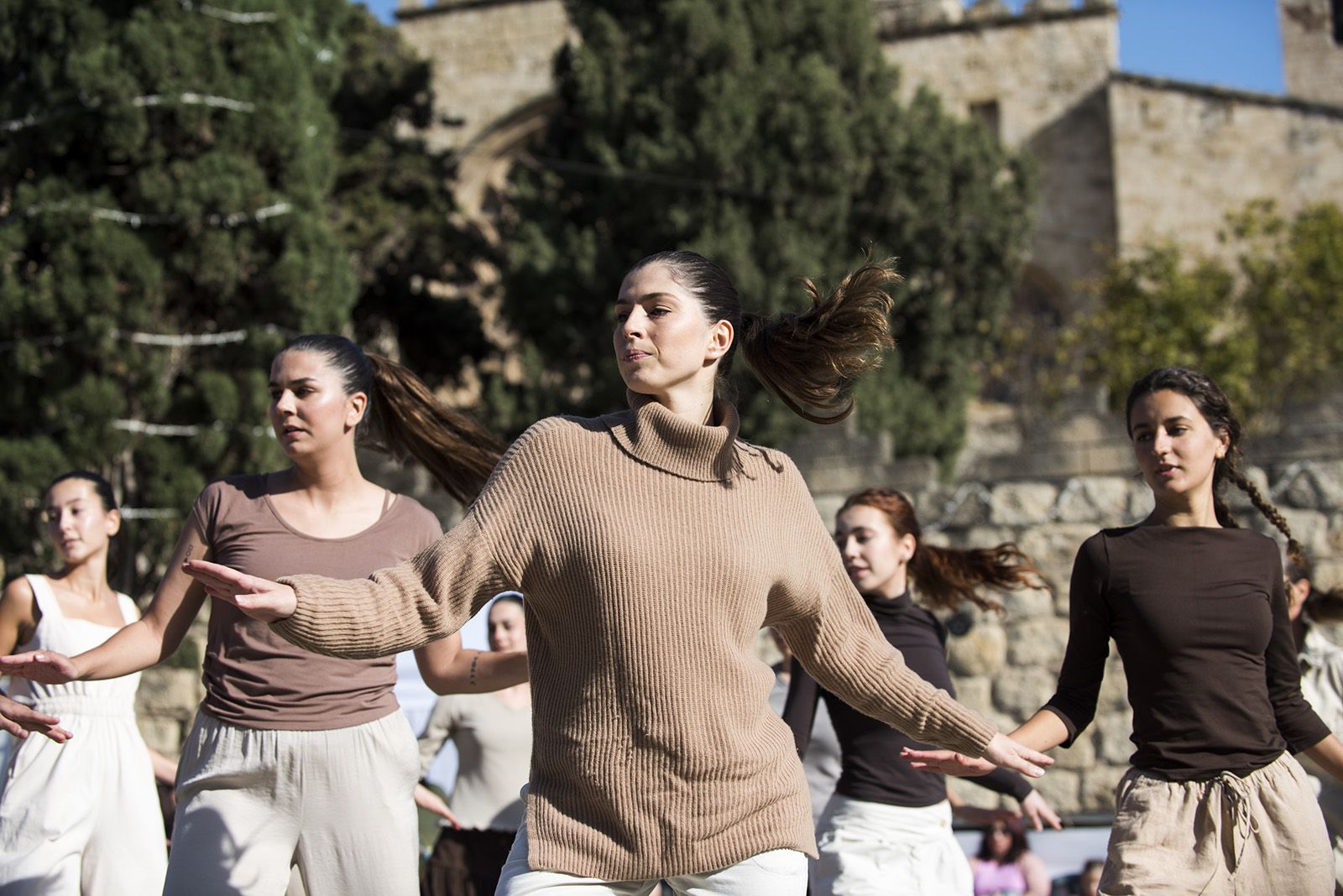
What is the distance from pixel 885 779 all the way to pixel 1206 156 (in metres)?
20.4

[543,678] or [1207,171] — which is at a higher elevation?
[1207,171]

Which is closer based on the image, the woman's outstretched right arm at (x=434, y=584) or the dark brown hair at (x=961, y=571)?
the woman's outstretched right arm at (x=434, y=584)

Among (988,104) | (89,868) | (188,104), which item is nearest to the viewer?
(89,868)

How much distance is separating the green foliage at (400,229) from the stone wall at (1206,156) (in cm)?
1056

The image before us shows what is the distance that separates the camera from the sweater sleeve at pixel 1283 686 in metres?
3.70

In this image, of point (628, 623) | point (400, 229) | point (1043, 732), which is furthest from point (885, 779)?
point (400, 229)

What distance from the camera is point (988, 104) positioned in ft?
79.9

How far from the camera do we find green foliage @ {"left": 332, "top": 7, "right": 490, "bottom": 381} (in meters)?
16.4

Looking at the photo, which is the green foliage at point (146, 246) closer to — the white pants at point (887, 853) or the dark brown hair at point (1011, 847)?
the dark brown hair at point (1011, 847)

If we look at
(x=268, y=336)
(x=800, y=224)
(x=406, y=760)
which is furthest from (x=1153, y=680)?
(x=800, y=224)

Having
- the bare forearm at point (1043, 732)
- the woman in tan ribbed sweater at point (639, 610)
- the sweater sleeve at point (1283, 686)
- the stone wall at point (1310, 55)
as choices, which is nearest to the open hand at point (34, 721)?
the woman in tan ribbed sweater at point (639, 610)

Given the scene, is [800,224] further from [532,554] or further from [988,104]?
[532,554]

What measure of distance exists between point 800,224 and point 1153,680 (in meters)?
12.1

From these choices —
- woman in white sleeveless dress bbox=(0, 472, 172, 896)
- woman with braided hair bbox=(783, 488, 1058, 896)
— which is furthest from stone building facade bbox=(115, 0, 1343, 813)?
woman with braided hair bbox=(783, 488, 1058, 896)
